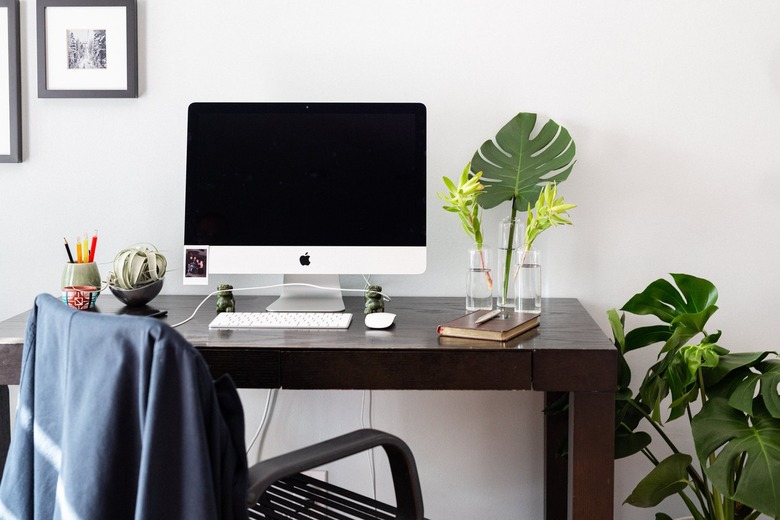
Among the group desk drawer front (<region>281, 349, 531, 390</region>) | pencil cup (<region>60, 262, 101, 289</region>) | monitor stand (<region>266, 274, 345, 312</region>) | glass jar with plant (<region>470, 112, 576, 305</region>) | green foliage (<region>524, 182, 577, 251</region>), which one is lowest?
desk drawer front (<region>281, 349, 531, 390</region>)

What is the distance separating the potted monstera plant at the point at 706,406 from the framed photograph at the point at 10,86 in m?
1.60

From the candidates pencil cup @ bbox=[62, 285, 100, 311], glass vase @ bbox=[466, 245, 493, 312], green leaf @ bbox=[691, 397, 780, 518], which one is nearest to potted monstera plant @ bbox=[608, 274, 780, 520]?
green leaf @ bbox=[691, 397, 780, 518]

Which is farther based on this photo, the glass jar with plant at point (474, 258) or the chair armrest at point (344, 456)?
the glass jar with plant at point (474, 258)

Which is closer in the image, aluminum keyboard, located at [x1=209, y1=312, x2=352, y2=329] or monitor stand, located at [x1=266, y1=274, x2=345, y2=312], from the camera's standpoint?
aluminum keyboard, located at [x1=209, y1=312, x2=352, y2=329]

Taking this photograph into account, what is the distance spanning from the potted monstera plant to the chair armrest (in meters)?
0.59

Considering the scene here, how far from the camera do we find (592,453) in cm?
142

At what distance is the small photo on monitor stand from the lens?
1.82 metres

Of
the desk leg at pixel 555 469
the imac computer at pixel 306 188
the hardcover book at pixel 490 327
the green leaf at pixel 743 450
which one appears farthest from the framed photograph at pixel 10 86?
the green leaf at pixel 743 450

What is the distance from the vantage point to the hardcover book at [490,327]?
4.88ft

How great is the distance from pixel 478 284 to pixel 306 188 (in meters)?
0.47

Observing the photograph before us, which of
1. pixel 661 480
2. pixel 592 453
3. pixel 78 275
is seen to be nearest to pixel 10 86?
pixel 78 275

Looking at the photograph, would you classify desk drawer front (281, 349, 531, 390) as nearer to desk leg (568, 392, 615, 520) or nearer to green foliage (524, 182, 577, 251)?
desk leg (568, 392, 615, 520)

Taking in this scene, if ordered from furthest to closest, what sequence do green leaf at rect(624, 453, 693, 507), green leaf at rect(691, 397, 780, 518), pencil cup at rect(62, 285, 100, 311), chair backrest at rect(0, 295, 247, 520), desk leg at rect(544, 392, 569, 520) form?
1. desk leg at rect(544, 392, 569, 520)
2. pencil cup at rect(62, 285, 100, 311)
3. green leaf at rect(624, 453, 693, 507)
4. green leaf at rect(691, 397, 780, 518)
5. chair backrest at rect(0, 295, 247, 520)

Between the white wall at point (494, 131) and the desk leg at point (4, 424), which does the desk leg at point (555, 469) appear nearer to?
the white wall at point (494, 131)
